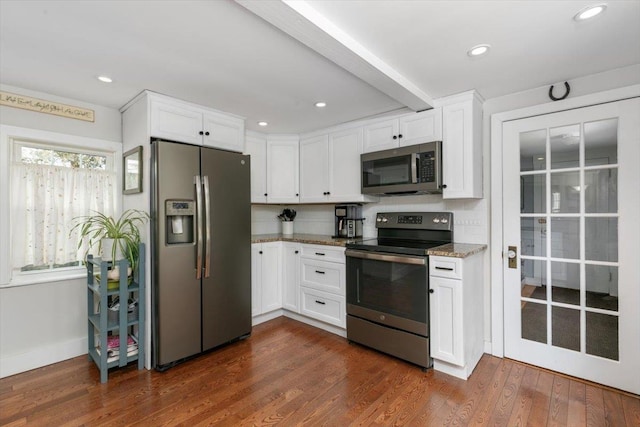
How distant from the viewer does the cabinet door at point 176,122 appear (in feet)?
8.47

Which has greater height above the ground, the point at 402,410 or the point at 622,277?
the point at 622,277

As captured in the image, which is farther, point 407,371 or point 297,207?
point 297,207

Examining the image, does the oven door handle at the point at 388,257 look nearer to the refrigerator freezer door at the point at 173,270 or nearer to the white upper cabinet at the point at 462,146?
the white upper cabinet at the point at 462,146

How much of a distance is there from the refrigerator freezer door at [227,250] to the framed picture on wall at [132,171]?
0.53m

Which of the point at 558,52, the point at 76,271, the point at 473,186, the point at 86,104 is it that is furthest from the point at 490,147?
the point at 76,271

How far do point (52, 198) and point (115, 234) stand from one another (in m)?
0.78

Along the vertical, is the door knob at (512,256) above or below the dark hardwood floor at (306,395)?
above

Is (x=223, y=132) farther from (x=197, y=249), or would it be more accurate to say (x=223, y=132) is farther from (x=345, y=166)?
(x=345, y=166)

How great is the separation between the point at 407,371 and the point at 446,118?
7.10 feet

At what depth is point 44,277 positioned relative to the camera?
8.77 ft

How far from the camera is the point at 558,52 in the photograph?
1967mm

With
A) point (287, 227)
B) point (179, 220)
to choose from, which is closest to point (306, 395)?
point (179, 220)

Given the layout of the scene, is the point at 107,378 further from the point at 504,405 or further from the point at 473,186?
the point at 473,186

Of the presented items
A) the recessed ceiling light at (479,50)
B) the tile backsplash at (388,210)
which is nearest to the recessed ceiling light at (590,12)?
the recessed ceiling light at (479,50)
